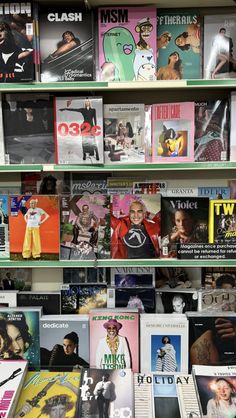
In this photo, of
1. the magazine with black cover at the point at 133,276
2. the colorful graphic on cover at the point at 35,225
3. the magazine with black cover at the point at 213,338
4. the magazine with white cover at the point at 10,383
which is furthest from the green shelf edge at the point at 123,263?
the magazine with white cover at the point at 10,383

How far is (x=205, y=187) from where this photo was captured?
6.41ft

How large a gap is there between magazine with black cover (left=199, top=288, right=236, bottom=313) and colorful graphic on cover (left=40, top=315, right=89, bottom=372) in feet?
1.82

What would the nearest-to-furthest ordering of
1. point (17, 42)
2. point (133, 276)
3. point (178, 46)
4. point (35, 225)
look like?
point (17, 42) < point (178, 46) < point (35, 225) < point (133, 276)

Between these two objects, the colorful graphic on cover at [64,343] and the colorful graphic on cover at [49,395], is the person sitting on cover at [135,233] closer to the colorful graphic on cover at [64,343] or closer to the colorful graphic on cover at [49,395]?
the colorful graphic on cover at [64,343]

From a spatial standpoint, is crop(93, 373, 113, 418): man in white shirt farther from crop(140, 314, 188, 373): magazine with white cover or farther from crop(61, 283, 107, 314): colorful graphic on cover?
crop(61, 283, 107, 314): colorful graphic on cover

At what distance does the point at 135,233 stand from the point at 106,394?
2.25 ft

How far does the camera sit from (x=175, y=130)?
5.93 ft

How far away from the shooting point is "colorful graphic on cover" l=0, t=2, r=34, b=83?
166 cm

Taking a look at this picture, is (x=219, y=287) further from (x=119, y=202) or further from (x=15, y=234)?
(x=15, y=234)

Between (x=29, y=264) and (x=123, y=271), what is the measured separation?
1.48 feet

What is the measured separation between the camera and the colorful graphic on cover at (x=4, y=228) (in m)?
1.89

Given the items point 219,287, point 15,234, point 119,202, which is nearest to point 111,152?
point 119,202

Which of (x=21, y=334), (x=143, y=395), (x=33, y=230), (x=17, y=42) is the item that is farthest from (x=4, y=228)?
(x=143, y=395)

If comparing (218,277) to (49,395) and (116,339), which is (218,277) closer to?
(116,339)
